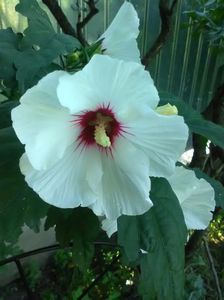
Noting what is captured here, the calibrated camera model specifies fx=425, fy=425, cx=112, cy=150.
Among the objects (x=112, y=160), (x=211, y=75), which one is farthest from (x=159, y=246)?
(x=211, y=75)

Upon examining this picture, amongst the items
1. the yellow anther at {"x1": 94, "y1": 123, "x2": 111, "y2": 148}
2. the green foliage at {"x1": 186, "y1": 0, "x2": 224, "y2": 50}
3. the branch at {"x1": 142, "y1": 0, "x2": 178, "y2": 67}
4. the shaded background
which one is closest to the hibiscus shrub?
the yellow anther at {"x1": 94, "y1": 123, "x2": 111, "y2": 148}

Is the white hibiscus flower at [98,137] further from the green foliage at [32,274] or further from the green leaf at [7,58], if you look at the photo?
the green foliage at [32,274]

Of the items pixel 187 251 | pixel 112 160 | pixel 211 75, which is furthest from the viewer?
pixel 211 75

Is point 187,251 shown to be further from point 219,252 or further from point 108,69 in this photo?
point 108,69

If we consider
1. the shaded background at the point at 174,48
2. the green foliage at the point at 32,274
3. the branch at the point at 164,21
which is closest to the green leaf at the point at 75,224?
the branch at the point at 164,21

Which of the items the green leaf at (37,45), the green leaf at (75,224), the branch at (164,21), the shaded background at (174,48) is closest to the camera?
the green leaf at (37,45)

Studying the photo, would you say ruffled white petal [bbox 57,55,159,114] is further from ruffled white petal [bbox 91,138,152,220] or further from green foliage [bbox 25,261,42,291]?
green foliage [bbox 25,261,42,291]

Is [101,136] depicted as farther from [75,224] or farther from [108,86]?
[75,224]
